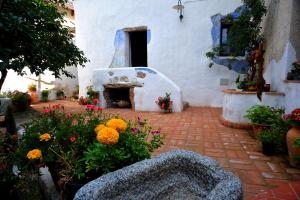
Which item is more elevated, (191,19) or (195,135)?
(191,19)

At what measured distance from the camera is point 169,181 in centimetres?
164

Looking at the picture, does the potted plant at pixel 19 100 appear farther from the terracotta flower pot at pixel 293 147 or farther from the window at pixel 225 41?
the terracotta flower pot at pixel 293 147

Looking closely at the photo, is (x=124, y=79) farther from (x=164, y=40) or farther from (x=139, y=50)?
(x=139, y=50)

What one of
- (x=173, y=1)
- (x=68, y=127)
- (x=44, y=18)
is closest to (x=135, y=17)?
(x=173, y=1)

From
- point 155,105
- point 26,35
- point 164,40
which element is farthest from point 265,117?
point 164,40

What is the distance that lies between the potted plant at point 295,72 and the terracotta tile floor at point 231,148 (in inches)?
53.2

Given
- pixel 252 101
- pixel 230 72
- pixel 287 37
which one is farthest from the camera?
pixel 230 72

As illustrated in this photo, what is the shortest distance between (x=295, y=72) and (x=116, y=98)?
6.24m

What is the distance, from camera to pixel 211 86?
7.11m

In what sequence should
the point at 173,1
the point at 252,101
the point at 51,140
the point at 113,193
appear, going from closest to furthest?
the point at 113,193, the point at 51,140, the point at 252,101, the point at 173,1

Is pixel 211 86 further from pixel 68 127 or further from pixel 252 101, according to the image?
pixel 68 127

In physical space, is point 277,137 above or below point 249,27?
below

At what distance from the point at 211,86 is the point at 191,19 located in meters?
2.50

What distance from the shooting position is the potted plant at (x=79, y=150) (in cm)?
153
